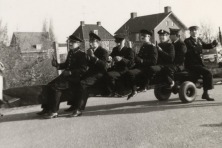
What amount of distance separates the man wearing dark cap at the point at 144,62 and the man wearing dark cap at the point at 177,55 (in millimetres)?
532

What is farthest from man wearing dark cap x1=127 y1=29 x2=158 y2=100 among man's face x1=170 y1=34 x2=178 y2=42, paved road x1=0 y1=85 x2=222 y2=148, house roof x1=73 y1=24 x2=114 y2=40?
house roof x1=73 y1=24 x2=114 y2=40

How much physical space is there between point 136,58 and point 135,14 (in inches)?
2365

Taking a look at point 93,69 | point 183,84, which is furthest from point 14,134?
point 183,84

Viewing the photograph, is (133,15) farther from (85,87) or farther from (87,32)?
(85,87)

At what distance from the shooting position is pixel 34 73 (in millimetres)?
15227

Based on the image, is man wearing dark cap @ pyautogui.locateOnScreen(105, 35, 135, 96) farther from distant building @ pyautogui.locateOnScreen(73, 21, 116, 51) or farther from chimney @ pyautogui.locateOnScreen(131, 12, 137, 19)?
chimney @ pyautogui.locateOnScreen(131, 12, 137, 19)

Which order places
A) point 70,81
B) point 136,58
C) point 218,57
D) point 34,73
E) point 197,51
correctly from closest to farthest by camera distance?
1. point 70,81
2. point 136,58
3. point 197,51
4. point 34,73
5. point 218,57

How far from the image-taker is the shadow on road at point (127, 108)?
9.46 m

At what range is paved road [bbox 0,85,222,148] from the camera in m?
6.26

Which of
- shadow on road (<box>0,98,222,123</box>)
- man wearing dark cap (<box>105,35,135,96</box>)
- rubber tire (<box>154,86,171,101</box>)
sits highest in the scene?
man wearing dark cap (<box>105,35,135,96</box>)

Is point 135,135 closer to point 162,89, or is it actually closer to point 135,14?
point 162,89

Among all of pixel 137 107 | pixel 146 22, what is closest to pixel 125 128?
pixel 137 107

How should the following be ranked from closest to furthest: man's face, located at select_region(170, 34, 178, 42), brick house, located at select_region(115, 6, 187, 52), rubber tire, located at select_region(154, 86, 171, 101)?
man's face, located at select_region(170, 34, 178, 42)
rubber tire, located at select_region(154, 86, 171, 101)
brick house, located at select_region(115, 6, 187, 52)

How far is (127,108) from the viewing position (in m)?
10.1
